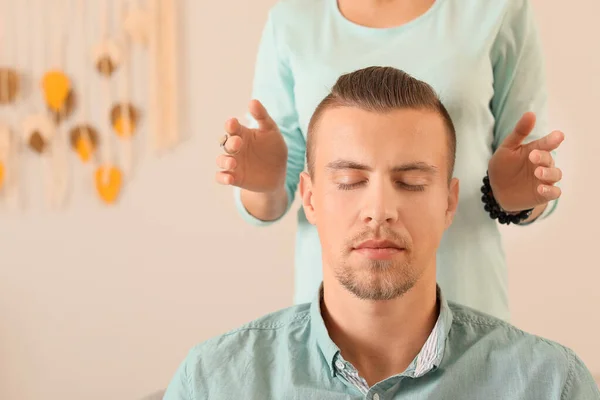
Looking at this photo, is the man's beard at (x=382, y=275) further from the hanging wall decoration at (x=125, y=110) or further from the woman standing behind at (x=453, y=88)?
the hanging wall decoration at (x=125, y=110)

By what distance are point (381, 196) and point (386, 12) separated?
0.47 m

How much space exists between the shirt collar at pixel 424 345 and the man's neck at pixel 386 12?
0.55 m

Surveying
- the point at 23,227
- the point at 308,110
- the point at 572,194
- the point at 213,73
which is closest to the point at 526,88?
the point at 308,110

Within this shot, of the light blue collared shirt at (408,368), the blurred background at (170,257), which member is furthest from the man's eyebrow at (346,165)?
the blurred background at (170,257)

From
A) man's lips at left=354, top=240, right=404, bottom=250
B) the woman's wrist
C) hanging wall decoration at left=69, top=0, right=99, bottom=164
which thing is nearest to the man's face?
man's lips at left=354, top=240, right=404, bottom=250

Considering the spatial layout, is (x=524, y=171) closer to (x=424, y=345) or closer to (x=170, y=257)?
(x=424, y=345)

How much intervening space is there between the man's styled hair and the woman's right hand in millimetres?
85

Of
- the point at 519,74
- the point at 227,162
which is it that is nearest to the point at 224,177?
the point at 227,162

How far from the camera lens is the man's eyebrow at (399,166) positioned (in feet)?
4.08

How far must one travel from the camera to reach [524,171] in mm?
1367

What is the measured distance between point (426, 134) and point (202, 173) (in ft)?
4.83

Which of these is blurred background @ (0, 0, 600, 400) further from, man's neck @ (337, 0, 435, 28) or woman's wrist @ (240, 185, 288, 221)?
man's neck @ (337, 0, 435, 28)

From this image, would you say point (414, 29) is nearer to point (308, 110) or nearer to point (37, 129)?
point (308, 110)

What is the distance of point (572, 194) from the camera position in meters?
2.60
